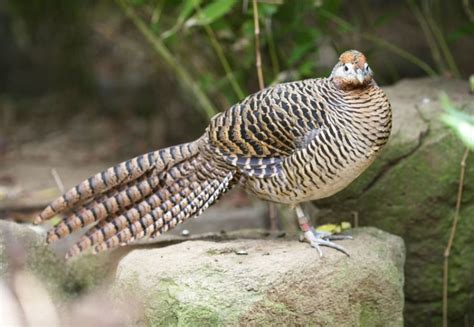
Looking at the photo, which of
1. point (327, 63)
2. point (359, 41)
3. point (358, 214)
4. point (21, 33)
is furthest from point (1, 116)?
point (358, 214)

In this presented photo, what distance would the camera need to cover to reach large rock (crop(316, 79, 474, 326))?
4.66 metres

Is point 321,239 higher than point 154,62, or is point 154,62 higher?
point 154,62

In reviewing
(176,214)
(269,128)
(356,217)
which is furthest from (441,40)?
(176,214)

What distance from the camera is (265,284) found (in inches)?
146

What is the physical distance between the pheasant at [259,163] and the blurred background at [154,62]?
891 millimetres

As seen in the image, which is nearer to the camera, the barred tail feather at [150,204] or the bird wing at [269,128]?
the bird wing at [269,128]

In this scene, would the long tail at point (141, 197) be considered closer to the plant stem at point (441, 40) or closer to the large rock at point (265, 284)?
the large rock at point (265, 284)

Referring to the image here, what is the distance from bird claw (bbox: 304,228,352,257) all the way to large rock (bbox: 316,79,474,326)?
0.60 meters

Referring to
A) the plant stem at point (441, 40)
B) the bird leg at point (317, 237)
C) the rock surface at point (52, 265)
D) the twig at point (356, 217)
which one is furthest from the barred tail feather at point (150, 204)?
the plant stem at point (441, 40)

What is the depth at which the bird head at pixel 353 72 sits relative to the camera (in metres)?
3.89

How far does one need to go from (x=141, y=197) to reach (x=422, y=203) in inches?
65.2

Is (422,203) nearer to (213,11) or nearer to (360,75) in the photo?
(360,75)

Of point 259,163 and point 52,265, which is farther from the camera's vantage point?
point 52,265

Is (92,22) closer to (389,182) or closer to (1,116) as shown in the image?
(1,116)
